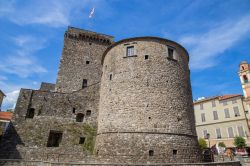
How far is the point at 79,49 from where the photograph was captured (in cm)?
2538

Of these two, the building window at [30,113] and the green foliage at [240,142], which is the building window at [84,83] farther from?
the green foliage at [240,142]

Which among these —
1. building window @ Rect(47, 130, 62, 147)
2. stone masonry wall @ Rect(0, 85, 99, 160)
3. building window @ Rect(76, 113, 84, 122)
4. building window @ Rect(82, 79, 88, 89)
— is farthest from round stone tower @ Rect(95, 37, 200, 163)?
building window @ Rect(82, 79, 88, 89)

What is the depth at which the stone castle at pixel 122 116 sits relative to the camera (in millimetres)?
13422

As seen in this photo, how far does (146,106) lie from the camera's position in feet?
46.3

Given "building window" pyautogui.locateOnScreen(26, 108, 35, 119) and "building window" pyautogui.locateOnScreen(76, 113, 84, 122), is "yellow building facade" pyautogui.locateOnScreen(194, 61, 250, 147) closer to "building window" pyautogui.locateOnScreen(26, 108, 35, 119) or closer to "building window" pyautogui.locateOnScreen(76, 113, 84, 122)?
"building window" pyautogui.locateOnScreen(76, 113, 84, 122)

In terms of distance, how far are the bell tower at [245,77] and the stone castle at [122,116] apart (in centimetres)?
1719

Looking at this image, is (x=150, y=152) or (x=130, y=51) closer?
(x=150, y=152)

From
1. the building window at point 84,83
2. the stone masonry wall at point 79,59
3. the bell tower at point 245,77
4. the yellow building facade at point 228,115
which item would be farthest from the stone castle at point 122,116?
the bell tower at point 245,77

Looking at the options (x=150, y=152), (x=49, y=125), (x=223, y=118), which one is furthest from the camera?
(x=223, y=118)

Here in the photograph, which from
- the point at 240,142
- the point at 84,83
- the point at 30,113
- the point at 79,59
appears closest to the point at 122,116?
the point at 30,113

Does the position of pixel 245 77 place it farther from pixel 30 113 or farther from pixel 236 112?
pixel 30 113

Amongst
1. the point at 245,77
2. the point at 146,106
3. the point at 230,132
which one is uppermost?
the point at 245,77

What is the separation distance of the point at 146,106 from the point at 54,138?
9698 millimetres

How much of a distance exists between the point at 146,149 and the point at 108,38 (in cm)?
1887
